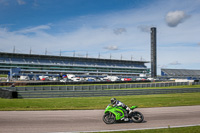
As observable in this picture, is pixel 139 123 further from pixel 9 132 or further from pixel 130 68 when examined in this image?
pixel 130 68

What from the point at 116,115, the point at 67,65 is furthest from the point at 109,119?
the point at 67,65

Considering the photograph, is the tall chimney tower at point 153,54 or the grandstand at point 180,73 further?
the grandstand at point 180,73

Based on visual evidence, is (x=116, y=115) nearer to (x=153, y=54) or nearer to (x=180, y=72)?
(x=153, y=54)

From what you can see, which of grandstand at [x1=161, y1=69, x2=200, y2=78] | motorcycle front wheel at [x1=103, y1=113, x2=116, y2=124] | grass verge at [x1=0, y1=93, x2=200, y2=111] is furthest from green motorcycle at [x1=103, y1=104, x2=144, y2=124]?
grandstand at [x1=161, y1=69, x2=200, y2=78]

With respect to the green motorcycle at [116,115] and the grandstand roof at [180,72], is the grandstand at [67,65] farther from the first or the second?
the green motorcycle at [116,115]

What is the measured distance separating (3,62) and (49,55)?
25.3 m

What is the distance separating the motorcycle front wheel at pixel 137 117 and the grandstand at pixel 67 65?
96.7 meters

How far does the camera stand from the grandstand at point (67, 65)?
10069 cm

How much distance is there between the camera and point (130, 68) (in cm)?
13062

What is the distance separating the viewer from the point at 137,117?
10102 mm

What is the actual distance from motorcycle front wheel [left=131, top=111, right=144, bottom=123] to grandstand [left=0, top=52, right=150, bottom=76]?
96720mm

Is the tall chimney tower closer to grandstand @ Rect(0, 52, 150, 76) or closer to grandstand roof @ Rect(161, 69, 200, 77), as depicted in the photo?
grandstand roof @ Rect(161, 69, 200, 77)

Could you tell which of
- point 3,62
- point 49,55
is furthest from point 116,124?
point 49,55

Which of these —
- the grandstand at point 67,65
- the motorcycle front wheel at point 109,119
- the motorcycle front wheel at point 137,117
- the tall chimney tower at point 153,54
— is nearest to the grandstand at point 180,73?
the tall chimney tower at point 153,54
